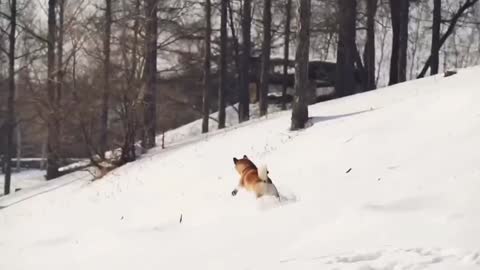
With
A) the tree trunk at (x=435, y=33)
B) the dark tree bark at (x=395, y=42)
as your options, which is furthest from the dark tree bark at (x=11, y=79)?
the tree trunk at (x=435, y=33)

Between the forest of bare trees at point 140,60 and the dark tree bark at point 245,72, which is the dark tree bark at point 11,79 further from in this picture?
the dark tree bark at point 245,72

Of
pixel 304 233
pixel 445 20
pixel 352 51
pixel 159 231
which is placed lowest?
pixel 159 231

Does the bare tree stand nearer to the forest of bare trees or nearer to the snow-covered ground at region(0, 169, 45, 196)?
the forest of bare trees

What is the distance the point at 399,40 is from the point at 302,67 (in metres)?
11.7

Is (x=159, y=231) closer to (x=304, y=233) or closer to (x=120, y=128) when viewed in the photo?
(x=304, y=233)

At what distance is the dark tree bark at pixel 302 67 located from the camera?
1363 centimetres

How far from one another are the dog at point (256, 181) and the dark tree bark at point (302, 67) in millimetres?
5010

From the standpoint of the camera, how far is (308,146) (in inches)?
460

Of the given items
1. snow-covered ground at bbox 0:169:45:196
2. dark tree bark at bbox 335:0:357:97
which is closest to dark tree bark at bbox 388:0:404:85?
dark tree bark at bbox 335:0:357:97

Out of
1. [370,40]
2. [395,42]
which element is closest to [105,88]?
[395,42]

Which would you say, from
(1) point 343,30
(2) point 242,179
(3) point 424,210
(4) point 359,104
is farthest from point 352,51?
(3) point 424,210

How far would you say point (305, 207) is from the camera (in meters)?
7.69

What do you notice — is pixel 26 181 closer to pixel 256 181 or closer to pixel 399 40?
pixel 399 40

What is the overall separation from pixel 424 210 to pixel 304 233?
1.33 metres
